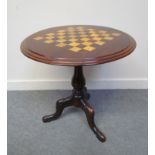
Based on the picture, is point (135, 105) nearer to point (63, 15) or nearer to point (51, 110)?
point (51, 110)

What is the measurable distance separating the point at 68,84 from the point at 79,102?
528mm

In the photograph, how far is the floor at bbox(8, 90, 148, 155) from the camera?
1.51 metres

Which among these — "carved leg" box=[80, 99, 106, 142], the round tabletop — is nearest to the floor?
"carved leg" box=[80, 99, 106, 142]

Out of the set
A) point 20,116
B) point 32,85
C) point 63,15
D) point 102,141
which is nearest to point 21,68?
point 32,85

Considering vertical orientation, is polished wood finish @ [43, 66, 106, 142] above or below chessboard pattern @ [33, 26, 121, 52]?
below

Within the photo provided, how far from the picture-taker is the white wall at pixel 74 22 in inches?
75.2

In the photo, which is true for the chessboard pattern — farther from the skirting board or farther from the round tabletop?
the skirting board

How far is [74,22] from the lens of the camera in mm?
1965

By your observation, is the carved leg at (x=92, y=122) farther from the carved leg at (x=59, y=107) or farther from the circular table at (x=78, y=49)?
the carved leg at (x=59, y=107)

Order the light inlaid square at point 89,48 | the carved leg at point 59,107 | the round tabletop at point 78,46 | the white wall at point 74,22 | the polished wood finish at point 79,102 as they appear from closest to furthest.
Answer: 1. the round tabletop at point 78,46
2. the light inlaid square at point 89,48
3. the polished wood finish at point 79,102
4. the carved leg at point 59,107
5. the white wall at point 74,22

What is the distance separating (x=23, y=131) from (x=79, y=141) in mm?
452

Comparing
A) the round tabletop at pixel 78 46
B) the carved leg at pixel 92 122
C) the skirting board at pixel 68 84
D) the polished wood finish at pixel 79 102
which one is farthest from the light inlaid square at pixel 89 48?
the skirting board at pixel 68 84

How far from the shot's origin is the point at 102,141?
5.11 feet

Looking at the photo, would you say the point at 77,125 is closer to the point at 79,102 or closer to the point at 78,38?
the point at 79,102
